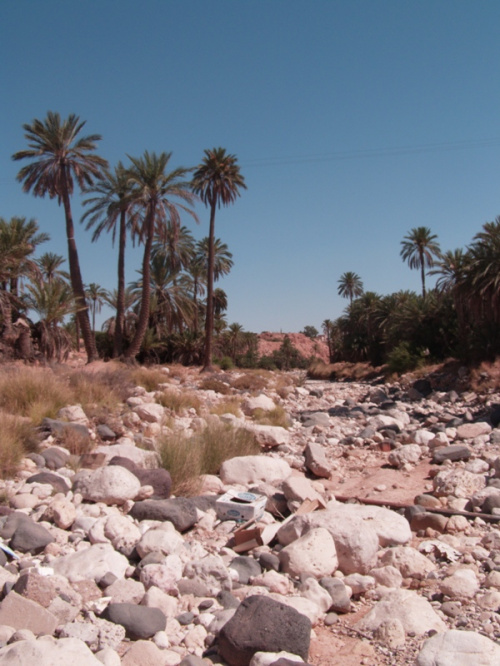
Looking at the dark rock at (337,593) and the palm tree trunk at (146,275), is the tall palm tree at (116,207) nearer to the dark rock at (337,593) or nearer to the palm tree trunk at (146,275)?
the palm tree trunk at (146,275)

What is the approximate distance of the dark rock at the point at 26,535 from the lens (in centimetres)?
446

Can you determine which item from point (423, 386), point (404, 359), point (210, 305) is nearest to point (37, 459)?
point (423, 386)

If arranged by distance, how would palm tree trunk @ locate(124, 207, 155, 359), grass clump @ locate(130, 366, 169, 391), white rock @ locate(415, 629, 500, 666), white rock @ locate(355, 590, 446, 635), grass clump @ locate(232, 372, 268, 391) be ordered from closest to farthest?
white rock @ locate(415, 629, 500, 666) → white rock @ locate(355, 590, 446, 635) → grass clump @ locate(130, 366, 169, 391) → grass clump @ locate(232, 372, 268, 391) → palm tree trunk @ locate(124, 207, 155, 359)

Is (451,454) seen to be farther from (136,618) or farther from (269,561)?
(136,618)

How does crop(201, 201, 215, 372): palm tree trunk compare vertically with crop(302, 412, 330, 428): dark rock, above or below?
above

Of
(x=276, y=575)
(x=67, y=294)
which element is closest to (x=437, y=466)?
(x=276, y=575)

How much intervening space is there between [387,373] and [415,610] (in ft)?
101

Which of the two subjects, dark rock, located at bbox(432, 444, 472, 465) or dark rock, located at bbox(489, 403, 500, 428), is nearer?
dark rock, located at bbox(432, 444, 472, 465)

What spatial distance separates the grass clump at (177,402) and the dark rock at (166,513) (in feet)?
23.9

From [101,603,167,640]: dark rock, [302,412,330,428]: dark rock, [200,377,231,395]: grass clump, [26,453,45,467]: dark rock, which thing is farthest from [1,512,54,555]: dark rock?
[200,377,231,395]: grass clump

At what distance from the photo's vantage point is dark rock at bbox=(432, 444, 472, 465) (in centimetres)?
1008

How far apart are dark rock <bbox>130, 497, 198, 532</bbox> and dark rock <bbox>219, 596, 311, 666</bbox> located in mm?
2046

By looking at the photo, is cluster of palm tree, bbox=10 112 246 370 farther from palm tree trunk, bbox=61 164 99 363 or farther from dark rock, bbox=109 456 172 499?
dark rock, bbox=109 456 172 499

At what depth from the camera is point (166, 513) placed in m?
5.52
